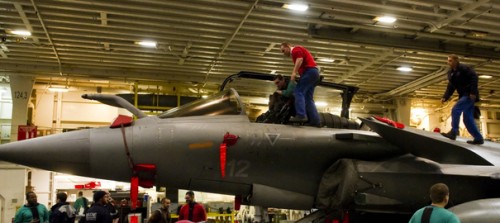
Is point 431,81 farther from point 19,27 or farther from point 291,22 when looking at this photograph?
point 19,27

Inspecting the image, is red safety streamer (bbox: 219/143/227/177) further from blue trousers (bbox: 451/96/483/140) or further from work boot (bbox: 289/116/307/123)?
blue trousers (bbox: 451/96/483/140)

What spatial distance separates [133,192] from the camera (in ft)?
15.3

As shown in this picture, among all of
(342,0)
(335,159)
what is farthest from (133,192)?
(342,0)

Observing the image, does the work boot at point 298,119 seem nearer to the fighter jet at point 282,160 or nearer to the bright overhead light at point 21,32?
the fighter jet at point 282,160

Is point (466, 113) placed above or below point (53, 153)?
above

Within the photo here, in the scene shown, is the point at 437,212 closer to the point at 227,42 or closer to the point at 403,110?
the point at 227,42

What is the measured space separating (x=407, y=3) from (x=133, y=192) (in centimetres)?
847

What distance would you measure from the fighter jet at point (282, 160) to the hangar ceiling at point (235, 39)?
5940 millimetres

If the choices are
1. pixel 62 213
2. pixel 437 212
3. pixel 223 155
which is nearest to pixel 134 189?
pixel 223 155

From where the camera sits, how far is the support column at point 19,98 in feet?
53.2

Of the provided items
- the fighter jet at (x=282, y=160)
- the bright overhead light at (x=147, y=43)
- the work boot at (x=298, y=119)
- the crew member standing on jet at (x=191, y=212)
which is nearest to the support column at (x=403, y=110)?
the bright overhead light at (x=147, y=43)

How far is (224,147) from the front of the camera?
4988 mm

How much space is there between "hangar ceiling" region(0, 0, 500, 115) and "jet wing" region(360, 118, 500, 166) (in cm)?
593

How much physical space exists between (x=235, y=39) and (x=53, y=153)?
9.29 meters
